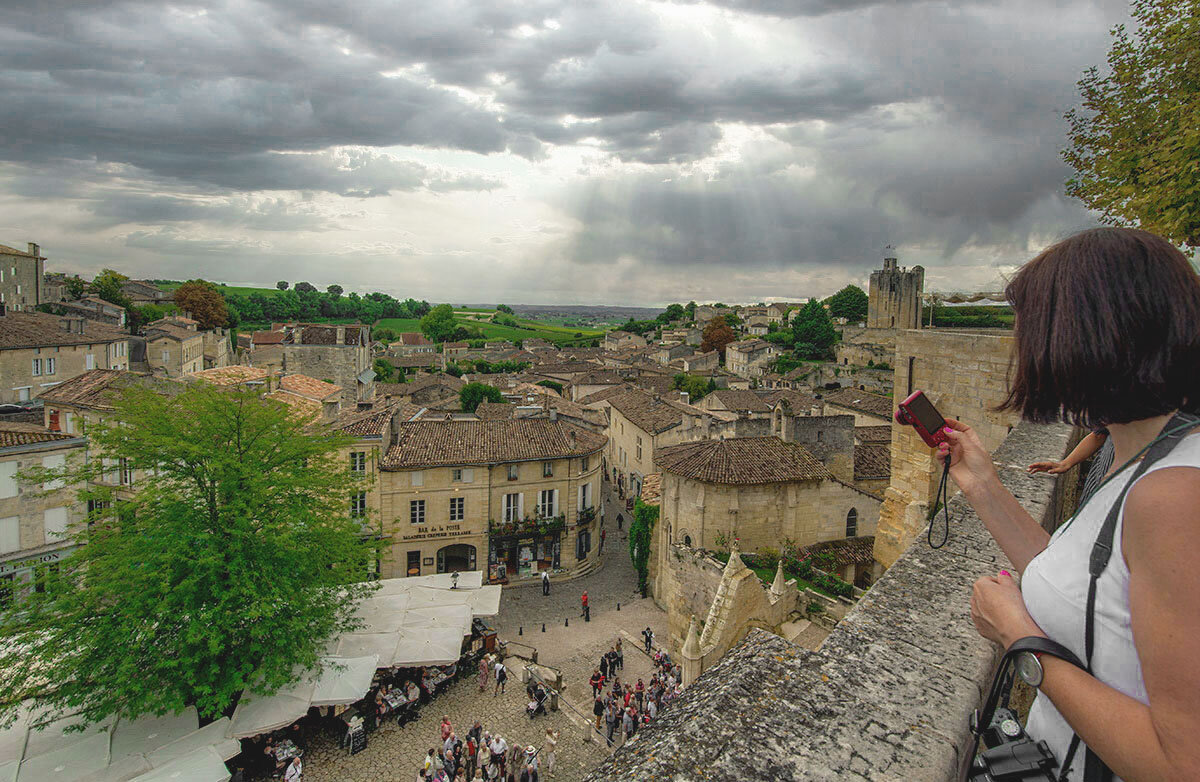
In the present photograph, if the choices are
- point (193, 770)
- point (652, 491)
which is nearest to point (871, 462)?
point (652, 491)

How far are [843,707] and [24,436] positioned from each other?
93.7 feet

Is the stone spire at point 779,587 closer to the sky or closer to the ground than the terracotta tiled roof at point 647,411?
closer to the ground

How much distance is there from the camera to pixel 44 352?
123ft

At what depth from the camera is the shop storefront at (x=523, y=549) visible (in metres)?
28.5

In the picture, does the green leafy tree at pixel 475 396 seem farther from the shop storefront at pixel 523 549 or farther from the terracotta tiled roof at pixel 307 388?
the shop storefront at pixel 523 549

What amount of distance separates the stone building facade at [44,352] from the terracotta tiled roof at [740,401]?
42.1 metres

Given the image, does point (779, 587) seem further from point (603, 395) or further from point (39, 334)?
point (39, 334)

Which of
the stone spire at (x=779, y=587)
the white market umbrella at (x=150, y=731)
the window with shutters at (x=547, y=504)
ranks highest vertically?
the stone spire at (x=779, y=587)

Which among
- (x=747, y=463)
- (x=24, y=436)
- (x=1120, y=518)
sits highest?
(x=1120, y=518)

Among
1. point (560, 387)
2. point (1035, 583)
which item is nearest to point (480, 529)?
point (1035, 583)

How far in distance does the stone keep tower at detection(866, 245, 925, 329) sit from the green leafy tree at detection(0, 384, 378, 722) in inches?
3731

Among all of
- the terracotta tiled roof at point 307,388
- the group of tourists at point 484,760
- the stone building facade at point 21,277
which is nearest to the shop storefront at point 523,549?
the group of tourists at point 484,760

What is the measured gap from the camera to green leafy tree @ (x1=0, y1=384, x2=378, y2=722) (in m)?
14.3

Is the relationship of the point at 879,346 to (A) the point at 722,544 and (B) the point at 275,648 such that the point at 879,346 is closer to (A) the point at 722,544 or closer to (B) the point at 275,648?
(A) the point at 722,544
